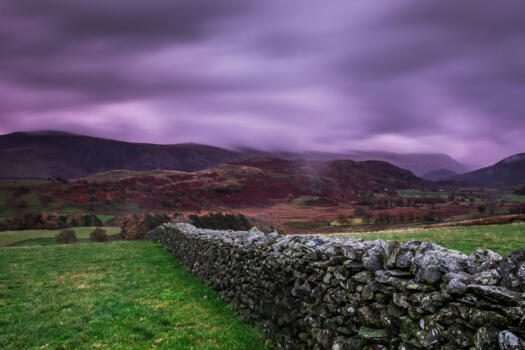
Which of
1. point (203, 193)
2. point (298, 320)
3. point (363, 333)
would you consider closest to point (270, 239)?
point (298, 320)

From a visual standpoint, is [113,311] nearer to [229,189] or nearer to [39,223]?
[39,223]

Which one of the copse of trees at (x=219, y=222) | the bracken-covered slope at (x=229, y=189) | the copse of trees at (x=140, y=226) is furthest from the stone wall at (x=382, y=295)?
the bracken-covered slope at (x=229, y=189)

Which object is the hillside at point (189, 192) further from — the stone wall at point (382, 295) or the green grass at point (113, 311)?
the stone wall at point (382, 295)

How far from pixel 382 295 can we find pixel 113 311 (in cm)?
864

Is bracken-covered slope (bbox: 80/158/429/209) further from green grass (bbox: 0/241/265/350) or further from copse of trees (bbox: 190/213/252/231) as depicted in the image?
green grass (bbox: 0/241/265/350)

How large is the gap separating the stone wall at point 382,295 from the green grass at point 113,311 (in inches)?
53.0

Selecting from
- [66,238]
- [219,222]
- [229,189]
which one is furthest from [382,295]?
[229,189]

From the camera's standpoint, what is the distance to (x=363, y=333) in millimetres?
4531

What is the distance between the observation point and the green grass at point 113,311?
720 centimetres


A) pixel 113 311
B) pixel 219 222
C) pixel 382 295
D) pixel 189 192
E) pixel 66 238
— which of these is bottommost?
pixel 219 222

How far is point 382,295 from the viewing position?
4.38 m

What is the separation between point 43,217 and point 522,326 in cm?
7460

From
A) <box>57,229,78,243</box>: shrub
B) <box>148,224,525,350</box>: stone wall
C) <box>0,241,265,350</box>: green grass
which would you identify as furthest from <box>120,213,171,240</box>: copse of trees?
<box>148,224,525,350</box>: stone wall

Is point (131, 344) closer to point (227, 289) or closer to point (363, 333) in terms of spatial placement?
point (227, 289)
